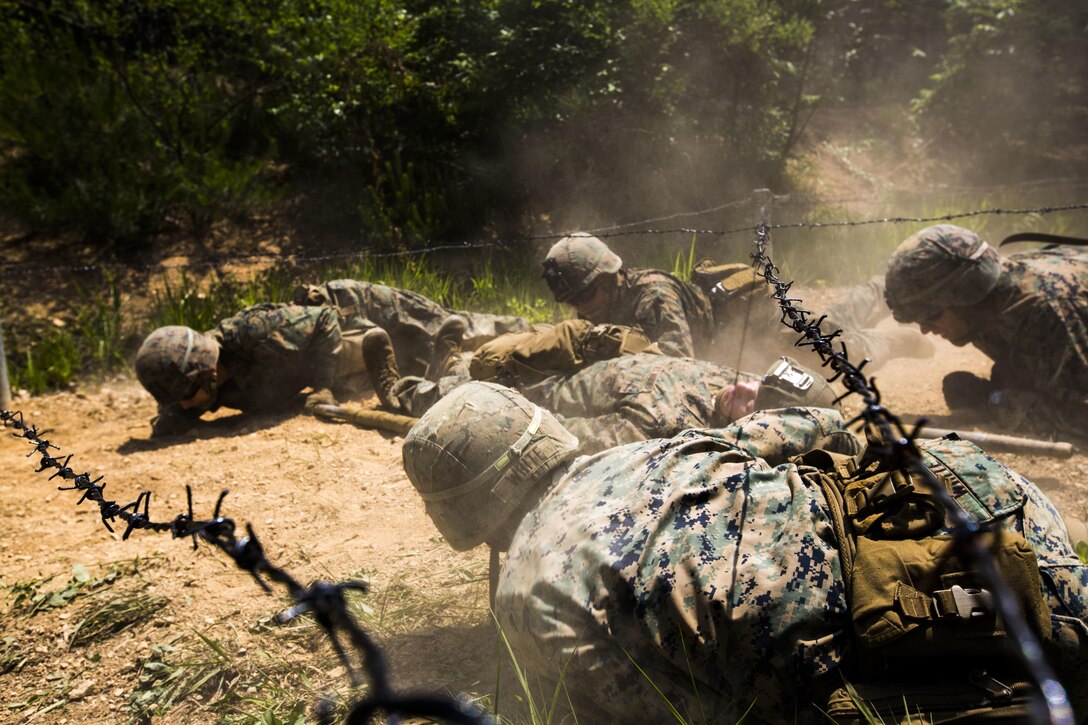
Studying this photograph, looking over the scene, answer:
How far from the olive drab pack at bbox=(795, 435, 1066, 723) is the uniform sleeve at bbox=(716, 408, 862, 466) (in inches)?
22.6

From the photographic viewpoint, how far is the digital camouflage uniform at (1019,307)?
170 inches

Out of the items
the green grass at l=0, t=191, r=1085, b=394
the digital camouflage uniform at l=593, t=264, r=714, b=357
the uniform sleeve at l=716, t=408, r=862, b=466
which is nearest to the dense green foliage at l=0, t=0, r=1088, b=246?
the green grass at l=0, t=191, r=1085, b=394

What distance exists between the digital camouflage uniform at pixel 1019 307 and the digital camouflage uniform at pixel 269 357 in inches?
153

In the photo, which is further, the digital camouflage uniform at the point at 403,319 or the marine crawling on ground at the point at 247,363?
the digital camouflage uniform at the point at 403,319

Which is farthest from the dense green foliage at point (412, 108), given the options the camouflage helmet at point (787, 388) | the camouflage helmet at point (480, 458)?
the camouflage helmet at point (480, 458)

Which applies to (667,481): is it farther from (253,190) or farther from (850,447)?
(253,190)

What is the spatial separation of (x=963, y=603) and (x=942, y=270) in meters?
3.27

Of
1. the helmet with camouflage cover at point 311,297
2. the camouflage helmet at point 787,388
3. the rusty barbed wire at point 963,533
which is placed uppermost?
the rusty barbed wire at point 963,533

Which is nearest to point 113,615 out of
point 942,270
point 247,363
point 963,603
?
point 247,363

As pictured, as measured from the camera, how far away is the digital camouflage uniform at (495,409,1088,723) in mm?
1771

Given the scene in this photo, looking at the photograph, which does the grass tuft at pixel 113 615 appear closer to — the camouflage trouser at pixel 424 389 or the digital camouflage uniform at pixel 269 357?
the camouflage trouser at pixel 424 389

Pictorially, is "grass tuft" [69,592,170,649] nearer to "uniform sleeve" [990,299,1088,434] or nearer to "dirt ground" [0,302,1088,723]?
"dirt ground" [0,302,1088,723]

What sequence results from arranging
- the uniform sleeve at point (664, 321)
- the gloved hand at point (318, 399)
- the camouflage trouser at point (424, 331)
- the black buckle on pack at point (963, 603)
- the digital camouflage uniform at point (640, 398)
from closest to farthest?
the black buckle on pack at point (963, 603) < the digital camouflage uniform at point (640, 398) < the uniform sleeve at point (664, 321) < the gloved hand at point (318, 399) < the camouflage trouser at point (424, 331)

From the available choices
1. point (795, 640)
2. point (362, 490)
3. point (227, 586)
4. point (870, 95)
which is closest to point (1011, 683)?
point (795, 640)
